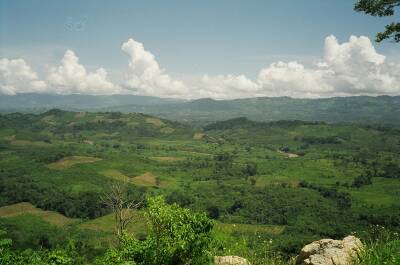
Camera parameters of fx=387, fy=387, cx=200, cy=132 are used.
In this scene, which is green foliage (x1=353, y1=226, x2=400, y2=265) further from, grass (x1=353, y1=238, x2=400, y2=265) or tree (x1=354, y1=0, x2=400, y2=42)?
tree (x1=354, y1=0, x2=400, y2=42)

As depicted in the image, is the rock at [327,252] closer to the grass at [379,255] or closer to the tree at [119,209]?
the grass at [379,255]

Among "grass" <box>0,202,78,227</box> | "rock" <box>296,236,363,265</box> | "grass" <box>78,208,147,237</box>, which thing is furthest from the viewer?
"grass" <box>0,202,78,227</box>

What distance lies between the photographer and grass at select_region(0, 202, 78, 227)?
16075cm

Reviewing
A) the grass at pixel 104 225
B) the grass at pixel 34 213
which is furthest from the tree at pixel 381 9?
the grass at pixel 34 213

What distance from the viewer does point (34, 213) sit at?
16675 cm

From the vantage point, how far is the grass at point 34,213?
16075 centimetres

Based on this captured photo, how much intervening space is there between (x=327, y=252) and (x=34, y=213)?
169861mm

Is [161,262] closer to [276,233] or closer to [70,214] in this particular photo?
[276,233]

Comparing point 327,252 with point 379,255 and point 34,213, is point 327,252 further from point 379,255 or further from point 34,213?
point 34,213

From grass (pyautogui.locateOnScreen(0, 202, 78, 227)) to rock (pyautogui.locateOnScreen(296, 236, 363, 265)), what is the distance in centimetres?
15236

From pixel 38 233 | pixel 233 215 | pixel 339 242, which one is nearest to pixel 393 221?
pixel 233 215

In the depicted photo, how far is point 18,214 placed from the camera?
162 metres

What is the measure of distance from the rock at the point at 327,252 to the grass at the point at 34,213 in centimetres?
15236

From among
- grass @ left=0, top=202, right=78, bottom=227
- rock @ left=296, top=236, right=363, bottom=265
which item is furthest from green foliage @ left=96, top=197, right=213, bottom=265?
grass @ left=0, top=202, right=78, bottom=227
